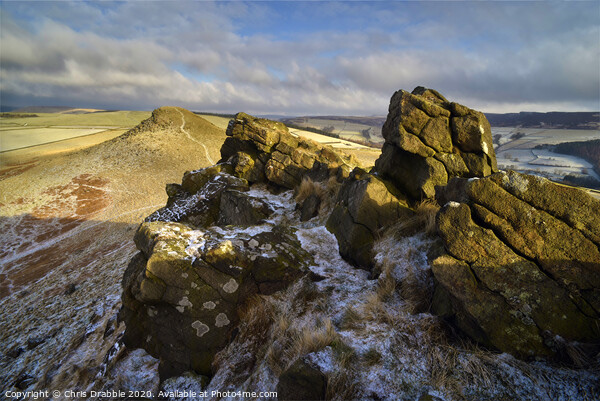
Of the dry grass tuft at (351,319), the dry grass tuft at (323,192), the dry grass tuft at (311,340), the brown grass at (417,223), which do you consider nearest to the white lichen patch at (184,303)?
the dry grass tuft at (311,340)

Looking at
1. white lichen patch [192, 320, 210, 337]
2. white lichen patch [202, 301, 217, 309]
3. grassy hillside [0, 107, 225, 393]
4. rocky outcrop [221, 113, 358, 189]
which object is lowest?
grassy hillside [0, 107, 225, 393]

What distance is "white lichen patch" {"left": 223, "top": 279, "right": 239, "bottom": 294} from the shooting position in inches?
254

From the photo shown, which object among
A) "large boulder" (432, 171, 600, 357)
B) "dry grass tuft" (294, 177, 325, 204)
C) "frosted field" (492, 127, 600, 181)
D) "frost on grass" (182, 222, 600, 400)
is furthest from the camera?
"frosted field" (492, 127, 600, 181)

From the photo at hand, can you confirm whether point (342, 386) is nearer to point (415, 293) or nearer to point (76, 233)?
point (415, 293)

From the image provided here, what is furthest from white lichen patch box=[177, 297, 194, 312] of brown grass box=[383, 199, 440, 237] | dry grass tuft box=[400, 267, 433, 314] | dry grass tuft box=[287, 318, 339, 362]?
brown grass box=[383, 199, 440, 237]

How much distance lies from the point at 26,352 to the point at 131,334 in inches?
299

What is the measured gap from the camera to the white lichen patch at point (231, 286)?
6457 mm

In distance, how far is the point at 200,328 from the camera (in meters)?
6.02

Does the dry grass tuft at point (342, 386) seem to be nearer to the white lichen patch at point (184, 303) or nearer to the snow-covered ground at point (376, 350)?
the snow-covered ground at point (376, 350)

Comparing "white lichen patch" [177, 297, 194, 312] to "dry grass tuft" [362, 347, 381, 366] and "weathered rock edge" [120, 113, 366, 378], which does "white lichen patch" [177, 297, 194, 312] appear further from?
"dry grass tuft" [362, 347, 381, 366]

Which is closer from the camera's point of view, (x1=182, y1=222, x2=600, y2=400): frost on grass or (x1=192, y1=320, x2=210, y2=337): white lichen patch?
(x1=182, y1=222, x2=600, y2=400): frost on grass

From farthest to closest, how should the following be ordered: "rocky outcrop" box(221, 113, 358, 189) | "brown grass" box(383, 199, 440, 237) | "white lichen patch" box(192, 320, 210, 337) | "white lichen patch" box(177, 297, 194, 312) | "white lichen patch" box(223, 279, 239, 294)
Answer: "rocky outcrop" box(221, 113, 358, 189) < "brown grass" box(383, 199, 440, 237) < "white lichen patch" box(223, 279, 239, 294) < "white lichen patch" box(177, 297, 194, 312) < "white lichen patch" box(192, 320, 210, 337)

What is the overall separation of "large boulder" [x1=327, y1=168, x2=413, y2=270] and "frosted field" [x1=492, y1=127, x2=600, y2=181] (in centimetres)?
3722

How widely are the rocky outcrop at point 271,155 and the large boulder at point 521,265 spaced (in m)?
9.59
